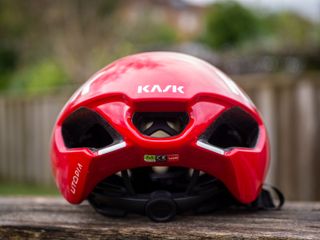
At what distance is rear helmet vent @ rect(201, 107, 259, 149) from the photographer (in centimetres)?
124

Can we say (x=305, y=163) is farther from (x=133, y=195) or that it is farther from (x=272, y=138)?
(x=133, y=195)

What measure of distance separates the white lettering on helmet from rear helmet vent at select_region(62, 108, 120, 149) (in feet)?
0.36

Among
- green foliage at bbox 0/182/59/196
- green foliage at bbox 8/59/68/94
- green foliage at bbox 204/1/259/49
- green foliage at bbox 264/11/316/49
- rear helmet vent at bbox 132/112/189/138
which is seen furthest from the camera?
green foliage at bbox 264/11/316/49

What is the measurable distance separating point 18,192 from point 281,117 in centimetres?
315

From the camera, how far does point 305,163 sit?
11.1ft

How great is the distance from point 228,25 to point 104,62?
12.2 ft

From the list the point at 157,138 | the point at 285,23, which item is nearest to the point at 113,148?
the point at 157,138

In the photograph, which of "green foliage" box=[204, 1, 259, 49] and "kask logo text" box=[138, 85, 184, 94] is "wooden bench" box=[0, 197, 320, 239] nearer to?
"kask logo text" box=[138, 85, 184, 94]

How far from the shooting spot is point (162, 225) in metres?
1.19

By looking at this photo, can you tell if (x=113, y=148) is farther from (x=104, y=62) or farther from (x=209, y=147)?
(x=104, y=62)

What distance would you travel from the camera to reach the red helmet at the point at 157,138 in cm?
116

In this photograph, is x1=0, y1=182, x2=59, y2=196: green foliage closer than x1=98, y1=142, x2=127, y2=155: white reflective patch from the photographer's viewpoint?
No

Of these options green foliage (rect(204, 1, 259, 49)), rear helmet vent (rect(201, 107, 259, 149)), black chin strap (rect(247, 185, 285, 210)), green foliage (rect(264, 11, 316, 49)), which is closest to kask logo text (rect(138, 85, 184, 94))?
rear helmet vent (rect(201, 107, 259, 149))

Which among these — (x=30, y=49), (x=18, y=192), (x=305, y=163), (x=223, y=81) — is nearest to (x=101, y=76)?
(x=223, y=81)
